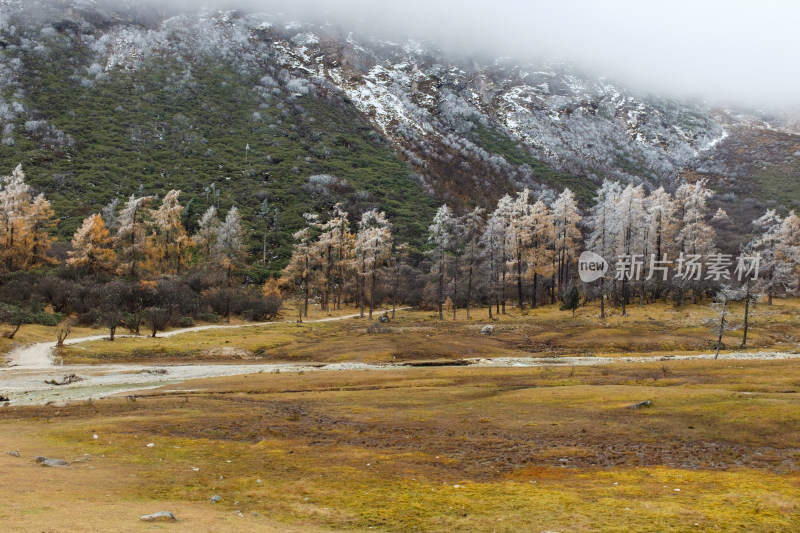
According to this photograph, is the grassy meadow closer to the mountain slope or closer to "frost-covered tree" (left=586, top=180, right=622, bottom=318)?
"frost-covered tree" (left=586, top=180, right=622, bottom=318)

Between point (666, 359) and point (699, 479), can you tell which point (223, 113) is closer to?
point (666, 359)

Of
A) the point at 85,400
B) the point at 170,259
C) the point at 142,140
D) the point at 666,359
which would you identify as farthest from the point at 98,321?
the point at 142,140

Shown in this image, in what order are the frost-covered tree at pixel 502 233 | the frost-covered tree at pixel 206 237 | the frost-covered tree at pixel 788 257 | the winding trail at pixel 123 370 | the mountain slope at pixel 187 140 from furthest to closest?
the mountain slope at pixel 187 140 → the frost-covered tree at pixel 206 237 → the frost-covered tree at pixel 502 233 → the frost-covered tree at pixel 788 257 → the winding trail at pixel 123 370

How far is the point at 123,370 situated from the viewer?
46250 mm

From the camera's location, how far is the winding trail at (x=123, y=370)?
36094 millimetres

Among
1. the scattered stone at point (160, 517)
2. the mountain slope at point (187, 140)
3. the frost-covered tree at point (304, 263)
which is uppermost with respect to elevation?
the mountain slope at point (187, 140)

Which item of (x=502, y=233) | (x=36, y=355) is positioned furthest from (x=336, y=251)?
(x=36, y=355)

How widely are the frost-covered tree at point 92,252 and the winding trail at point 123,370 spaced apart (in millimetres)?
26245

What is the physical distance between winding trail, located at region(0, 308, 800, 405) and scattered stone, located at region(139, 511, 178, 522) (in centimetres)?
2555

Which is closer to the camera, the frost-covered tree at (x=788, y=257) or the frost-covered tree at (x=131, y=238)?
the frost-covered tree at (x=788, y=257)

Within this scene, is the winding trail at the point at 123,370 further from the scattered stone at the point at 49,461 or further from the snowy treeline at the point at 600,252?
the snowy treeline at the point at 600,252

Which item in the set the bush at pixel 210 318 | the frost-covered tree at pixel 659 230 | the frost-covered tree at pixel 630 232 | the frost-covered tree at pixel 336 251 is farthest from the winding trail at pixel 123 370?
the frost-covered tree at pixel 336 251

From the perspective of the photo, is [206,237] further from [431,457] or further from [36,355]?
[431,457]

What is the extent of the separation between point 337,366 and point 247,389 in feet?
51.3
